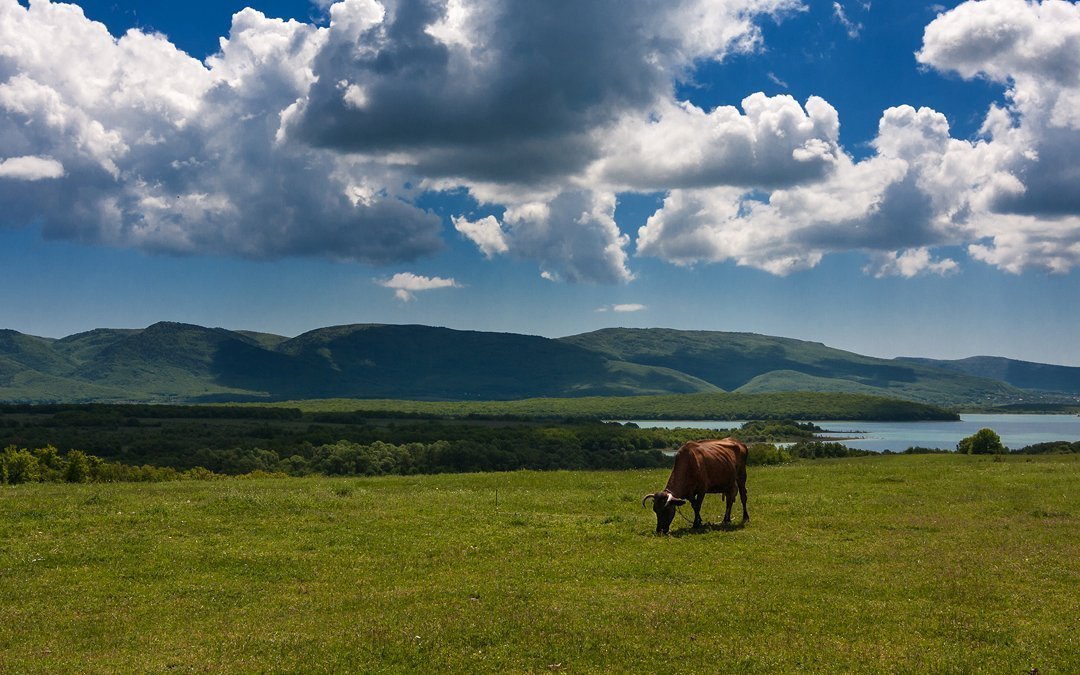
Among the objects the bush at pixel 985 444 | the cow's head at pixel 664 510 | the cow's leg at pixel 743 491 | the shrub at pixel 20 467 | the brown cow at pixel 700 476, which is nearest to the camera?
the cow's head at pixel 664 510

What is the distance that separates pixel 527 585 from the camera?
64.4 ft

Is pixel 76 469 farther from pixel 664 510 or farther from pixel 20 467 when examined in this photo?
pixel 664 510

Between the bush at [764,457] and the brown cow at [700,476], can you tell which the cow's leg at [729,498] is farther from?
the bush at [764,457]

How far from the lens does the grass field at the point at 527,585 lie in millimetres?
14766

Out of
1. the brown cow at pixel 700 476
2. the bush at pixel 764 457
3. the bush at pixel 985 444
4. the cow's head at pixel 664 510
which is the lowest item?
the bush at pixel 764 457

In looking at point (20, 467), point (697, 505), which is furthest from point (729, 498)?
point (20, 467)

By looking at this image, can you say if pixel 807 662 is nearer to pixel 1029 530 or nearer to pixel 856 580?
pixel 856 580

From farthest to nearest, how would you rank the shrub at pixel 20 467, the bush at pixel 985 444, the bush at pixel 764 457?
1. the bush at pixel 985 444
2. the bush at pixel 764 457
3. the shrub at pixel 20 467

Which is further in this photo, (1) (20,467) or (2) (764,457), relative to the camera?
(2) (764,457)

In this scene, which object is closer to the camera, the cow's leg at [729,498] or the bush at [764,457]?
the cow's leg at [729,498]

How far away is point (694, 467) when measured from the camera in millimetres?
27953

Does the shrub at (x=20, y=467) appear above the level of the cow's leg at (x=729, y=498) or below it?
below

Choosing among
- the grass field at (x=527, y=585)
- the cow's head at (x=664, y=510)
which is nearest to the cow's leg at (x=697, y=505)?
the grass field at (x=527, y=585)

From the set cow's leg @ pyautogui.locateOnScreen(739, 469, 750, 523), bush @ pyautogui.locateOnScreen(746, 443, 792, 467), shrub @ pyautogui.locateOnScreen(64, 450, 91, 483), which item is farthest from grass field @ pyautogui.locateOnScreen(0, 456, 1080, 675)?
bush @ pyautogui.locateOnScreen(746, 443, 792, 467)
